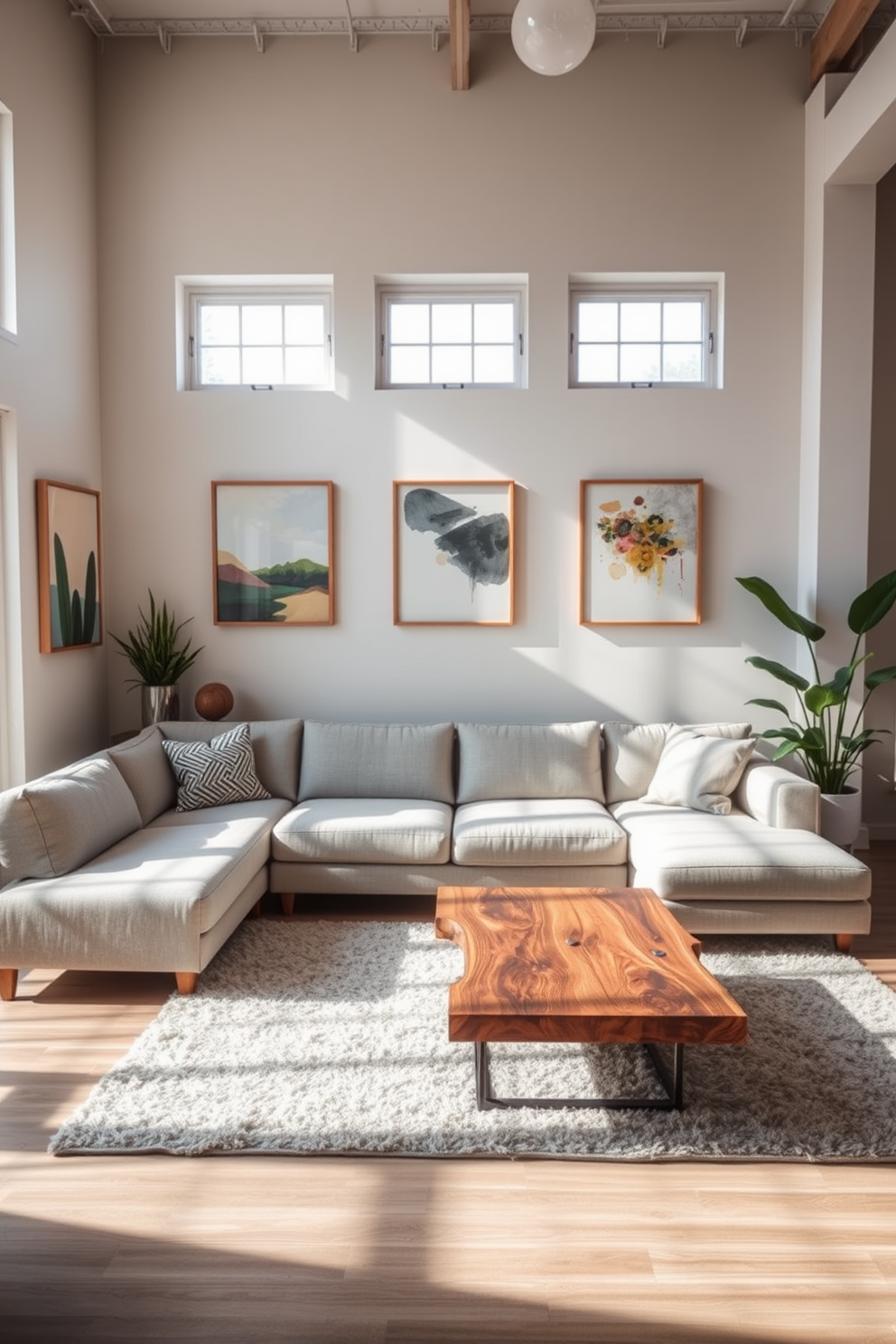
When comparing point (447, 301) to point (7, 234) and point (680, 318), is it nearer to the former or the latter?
point (680, 318)

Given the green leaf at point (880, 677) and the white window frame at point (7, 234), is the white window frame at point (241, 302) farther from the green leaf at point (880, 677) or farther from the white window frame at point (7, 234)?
the green leaf at point (880, 677)

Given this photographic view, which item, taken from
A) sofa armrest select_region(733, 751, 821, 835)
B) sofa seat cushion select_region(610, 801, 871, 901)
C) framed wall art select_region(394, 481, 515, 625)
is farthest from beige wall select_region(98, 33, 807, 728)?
sofa seat cushion select_region(610, 801, 871, 901)

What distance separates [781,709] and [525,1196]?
3035 millimetres

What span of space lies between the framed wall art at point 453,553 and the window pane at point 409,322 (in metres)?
0.68

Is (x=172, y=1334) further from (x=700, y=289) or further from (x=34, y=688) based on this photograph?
(x=700, y=289)

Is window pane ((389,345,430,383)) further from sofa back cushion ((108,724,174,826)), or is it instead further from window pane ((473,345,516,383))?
sofa back cushion ((108,724,174,826))

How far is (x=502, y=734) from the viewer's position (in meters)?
4.83

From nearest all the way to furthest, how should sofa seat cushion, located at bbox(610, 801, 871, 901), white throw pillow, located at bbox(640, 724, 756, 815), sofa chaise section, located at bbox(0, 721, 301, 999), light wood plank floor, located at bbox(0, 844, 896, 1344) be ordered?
light wood plank floor, located at bbox(0, 844, 896, 1344) → sofa chaise section, located at bbox(0, 721, 301, 999) → sofa seat cushion, located at bbox(610, 801, 871, 901) → white throw pillow, located at bbox(640, 724, 756, 815)

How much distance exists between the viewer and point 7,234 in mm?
4199

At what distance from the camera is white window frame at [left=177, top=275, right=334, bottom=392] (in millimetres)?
5223

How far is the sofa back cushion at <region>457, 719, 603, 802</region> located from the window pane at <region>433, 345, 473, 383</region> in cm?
187

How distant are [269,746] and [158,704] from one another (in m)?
0.67

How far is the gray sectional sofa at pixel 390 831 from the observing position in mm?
3393

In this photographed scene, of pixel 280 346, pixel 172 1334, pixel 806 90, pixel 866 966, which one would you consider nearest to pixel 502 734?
pixel 866 966
